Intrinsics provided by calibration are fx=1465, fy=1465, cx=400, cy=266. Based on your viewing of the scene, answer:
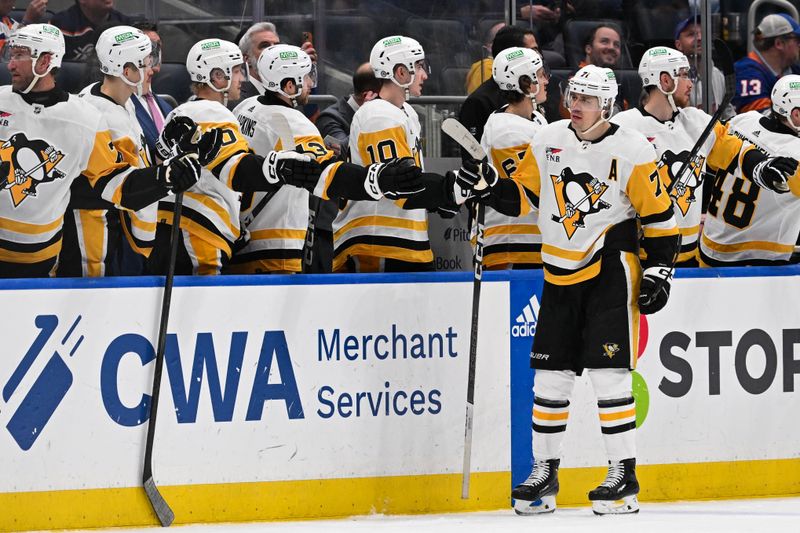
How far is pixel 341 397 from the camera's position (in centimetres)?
455

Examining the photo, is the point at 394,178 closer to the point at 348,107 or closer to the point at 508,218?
the point at 508,218

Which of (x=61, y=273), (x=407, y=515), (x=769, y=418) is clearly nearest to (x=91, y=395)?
(x=61, y=273)

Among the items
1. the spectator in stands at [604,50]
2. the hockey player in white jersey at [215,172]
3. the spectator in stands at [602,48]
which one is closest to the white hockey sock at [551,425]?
the hockey player in white jersey at [215,172]

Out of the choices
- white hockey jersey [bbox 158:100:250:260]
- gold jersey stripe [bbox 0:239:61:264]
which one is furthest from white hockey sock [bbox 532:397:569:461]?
gold jersey stripe [bbox 0:239:61:264]

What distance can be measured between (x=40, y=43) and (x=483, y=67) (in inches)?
88.9

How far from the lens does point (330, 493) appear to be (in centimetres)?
454

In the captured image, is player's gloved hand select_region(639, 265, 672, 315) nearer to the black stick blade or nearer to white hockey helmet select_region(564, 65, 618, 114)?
white hockey helmet select_region(564, 65, 618, 114)

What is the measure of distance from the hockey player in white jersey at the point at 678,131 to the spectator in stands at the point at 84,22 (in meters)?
2.08

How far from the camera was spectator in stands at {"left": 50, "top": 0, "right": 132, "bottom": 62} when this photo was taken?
5.74 meters

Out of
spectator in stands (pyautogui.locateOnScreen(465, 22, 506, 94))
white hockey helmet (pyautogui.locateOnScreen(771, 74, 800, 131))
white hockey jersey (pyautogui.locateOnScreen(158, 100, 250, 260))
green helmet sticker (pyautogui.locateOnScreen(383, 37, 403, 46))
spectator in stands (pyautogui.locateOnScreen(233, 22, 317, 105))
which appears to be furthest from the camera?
spectator in stands (pyautogui.locateOnScreen(465, 22, 506, 94))

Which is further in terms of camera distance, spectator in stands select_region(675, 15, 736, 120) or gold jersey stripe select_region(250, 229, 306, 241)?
spectator in stands select_region(675, 15, 736, 120)

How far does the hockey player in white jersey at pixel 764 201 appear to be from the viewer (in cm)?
545

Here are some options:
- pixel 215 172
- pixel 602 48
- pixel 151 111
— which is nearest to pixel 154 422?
pixel 215 172

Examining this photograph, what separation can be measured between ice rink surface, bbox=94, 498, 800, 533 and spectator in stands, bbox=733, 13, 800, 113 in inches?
114
